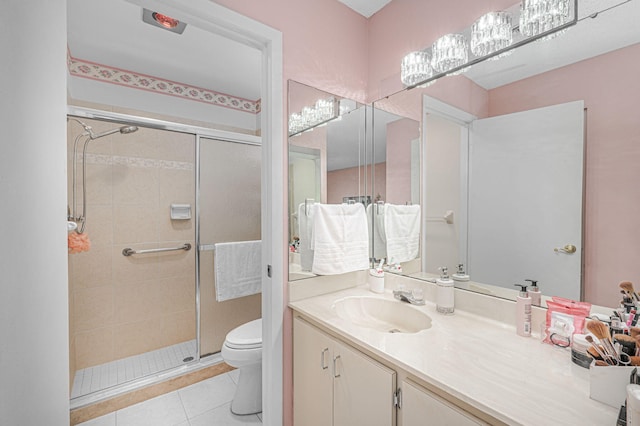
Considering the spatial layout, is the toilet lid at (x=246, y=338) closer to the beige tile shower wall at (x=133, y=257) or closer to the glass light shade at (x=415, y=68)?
the beige tile shower wall at (x=133, y=257)

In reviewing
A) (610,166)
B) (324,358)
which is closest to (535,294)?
(610,166)

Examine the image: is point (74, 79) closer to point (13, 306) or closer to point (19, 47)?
point (19, 47)

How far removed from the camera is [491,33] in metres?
1.11

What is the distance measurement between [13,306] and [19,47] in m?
0.32

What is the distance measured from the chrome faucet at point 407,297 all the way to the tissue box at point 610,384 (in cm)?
67

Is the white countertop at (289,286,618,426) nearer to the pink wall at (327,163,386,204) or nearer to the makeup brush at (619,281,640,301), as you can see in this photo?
the makeup brush at (619,281,640,301)

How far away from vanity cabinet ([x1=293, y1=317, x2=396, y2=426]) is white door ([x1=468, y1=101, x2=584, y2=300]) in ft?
2.04

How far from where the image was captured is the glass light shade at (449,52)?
3.96 ft

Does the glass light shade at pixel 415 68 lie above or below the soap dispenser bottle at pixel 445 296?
above

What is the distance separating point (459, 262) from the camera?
1.23 meters

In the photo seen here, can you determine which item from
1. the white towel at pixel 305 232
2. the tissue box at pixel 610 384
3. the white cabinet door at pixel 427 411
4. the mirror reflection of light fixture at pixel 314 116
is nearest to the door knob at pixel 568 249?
the tissue box at pixel 610 384

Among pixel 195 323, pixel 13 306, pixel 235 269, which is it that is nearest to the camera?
pixel 13 306

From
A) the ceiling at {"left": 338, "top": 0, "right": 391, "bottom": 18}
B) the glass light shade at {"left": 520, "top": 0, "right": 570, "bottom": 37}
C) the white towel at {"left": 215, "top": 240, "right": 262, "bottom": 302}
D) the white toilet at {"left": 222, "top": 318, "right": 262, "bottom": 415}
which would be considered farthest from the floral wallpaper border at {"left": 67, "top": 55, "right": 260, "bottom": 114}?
the glass light shade at {"left": 520, "top": 0, "right": 570, "bottom": 37}

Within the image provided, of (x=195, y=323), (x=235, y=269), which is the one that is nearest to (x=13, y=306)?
(x=235, y=269)
